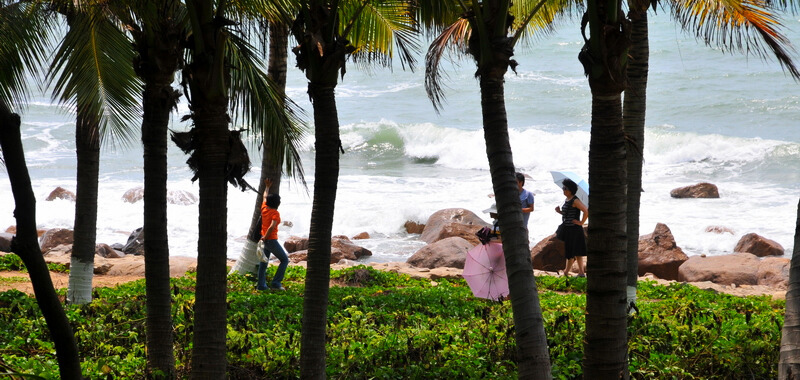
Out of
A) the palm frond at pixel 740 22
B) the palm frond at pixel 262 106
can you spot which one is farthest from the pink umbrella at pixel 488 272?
the palm frond at pixel 740 22

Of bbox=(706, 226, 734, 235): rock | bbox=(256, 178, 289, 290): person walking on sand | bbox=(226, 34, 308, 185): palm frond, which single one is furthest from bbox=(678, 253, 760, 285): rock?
bbox=(226, 34, 308, 185): palm frond

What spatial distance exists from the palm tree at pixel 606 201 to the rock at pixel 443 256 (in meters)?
10.7

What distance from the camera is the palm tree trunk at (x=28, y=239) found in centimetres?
242

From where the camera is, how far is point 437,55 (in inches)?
274

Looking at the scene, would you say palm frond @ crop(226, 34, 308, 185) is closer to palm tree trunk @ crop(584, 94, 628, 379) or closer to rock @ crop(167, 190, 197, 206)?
palm tree trunk @ crop(584, 94, 628, 379)

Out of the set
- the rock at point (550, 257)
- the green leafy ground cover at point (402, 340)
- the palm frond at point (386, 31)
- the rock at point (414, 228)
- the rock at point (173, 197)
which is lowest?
the rock at point (414, 228)

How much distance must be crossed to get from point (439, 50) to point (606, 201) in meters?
3.54

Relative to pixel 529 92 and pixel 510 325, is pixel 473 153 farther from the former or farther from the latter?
pixel 510 325

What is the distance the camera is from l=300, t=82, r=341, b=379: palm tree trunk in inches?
189

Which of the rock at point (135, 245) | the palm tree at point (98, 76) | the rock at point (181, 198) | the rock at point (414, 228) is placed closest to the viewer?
A: the palm tree at point (98, 76)

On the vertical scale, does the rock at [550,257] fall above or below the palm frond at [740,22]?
below

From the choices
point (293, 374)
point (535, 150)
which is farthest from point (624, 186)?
point (535, 150)

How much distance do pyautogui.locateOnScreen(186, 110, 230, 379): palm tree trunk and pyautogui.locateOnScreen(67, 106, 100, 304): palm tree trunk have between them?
4061 millimetres

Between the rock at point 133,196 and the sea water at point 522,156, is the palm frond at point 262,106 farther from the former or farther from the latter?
the rock at point 133,196
